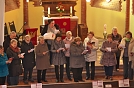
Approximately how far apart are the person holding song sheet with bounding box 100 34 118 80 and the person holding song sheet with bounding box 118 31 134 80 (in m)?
0.21

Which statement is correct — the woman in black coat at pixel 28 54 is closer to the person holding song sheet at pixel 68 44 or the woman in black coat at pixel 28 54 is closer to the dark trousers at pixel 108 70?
the person holding song sheet at pixel 68 44

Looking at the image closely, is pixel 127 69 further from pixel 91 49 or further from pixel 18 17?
pixel 18 17

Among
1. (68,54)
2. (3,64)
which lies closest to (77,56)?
(68,54)

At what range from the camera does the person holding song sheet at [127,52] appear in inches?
372

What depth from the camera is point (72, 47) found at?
9.32 m

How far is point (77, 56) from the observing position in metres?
9.41

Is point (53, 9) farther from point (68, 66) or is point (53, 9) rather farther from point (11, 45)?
point (11, 45)

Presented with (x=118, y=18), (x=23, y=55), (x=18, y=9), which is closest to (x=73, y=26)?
(x=118, y=18)

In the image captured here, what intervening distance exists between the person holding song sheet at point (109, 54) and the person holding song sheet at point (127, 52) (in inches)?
8.2

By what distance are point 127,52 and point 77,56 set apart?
4.45 ft

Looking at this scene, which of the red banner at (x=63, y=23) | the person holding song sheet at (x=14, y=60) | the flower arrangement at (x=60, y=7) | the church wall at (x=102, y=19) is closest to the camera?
the person holding song sheet at (x=14, y=60)

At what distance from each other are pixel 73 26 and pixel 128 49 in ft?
13.5

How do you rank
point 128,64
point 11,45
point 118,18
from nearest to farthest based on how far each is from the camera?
point 11,45 < point 128,64 < point 118,18

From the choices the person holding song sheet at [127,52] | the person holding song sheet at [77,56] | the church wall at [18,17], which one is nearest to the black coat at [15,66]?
the person holding song sheet at [77,56]
